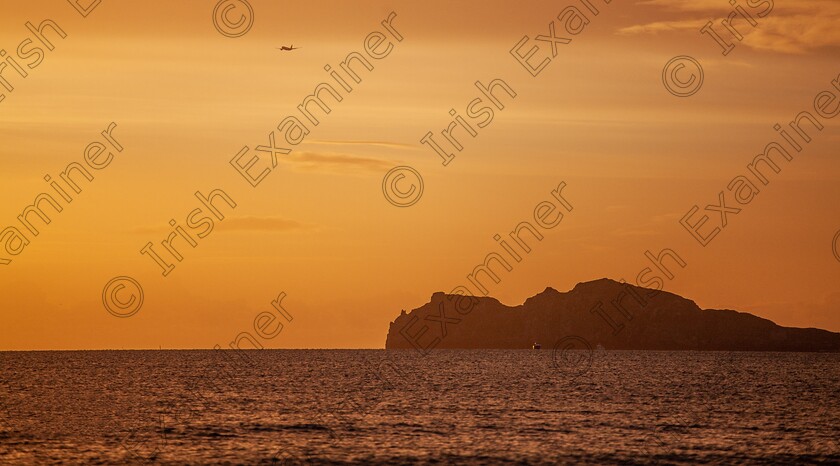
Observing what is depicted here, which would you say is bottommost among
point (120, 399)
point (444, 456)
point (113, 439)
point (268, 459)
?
point (120, 399)

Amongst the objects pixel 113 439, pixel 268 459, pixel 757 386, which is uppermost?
pixel 757 386

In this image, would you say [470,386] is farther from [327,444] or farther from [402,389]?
[327,444]

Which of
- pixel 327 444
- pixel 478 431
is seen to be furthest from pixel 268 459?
pixel 478 431

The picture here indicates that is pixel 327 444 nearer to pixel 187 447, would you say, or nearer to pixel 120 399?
pixel 187 447

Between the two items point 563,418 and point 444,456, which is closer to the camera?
point 444,456

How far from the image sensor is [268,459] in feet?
258

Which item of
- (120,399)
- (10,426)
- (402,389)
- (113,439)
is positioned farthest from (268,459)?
(402,389)

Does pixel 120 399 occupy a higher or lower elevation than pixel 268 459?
lower

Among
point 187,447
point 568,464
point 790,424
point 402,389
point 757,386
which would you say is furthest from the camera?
point 757,386

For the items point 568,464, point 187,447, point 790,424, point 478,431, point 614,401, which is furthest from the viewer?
point 614,401

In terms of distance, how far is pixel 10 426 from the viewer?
10369 centimetres

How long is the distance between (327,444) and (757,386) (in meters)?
128

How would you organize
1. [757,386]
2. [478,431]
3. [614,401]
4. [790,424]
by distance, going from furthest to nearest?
1. [757,386]
2. [614,401]
3. [790,424]
4. [478,431]

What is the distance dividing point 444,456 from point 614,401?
67.0 m
